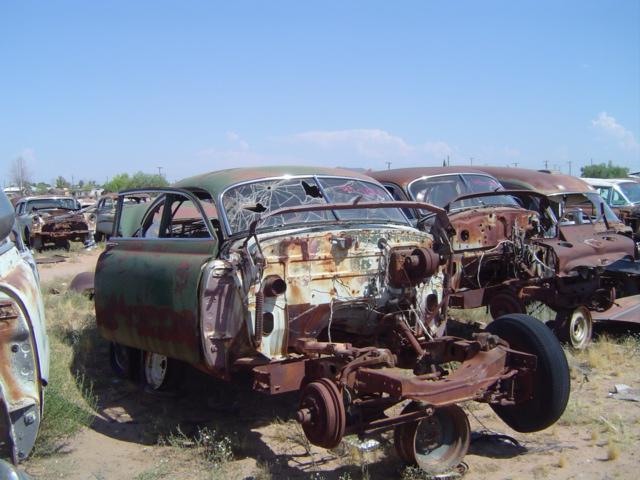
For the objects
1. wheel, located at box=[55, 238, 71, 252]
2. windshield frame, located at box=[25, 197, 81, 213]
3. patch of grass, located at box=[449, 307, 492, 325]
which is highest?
windshield frame, located at box=[25, 197, 81, 213]

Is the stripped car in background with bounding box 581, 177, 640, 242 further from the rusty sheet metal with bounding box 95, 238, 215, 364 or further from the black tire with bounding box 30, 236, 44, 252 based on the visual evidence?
the black tire with bounding box 30, 236, 44, 252

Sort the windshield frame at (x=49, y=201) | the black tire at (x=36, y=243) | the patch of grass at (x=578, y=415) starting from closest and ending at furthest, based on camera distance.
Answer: the patch of grass at (x=578, y=415) < the black tire at (x=36, y=243) < the windshield frame at (x=49, y=201)

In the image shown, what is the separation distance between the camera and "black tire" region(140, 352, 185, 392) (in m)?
5.68

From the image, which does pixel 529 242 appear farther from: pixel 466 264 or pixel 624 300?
pixel 624 300

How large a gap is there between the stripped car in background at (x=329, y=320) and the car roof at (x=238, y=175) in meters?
0.02

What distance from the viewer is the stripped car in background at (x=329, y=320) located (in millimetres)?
3980

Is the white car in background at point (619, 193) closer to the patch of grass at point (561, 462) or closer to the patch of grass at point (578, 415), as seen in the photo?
the patch of grass at point (578, 415)

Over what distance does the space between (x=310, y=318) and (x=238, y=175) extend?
1.49 m

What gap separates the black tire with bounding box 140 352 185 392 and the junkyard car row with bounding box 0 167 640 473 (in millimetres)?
13

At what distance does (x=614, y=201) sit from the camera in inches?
671

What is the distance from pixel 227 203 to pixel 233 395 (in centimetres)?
183

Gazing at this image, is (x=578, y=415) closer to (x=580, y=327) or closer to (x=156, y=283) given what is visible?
(x=580, y=327)

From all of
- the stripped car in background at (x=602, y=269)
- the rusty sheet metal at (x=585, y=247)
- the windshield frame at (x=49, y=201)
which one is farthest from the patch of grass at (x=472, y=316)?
the windshield frame at (x=49, y=201)

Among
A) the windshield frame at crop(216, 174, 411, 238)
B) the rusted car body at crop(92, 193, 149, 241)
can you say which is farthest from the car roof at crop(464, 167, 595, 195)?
the rusted car body at crop(92, 193, 149, 241)
